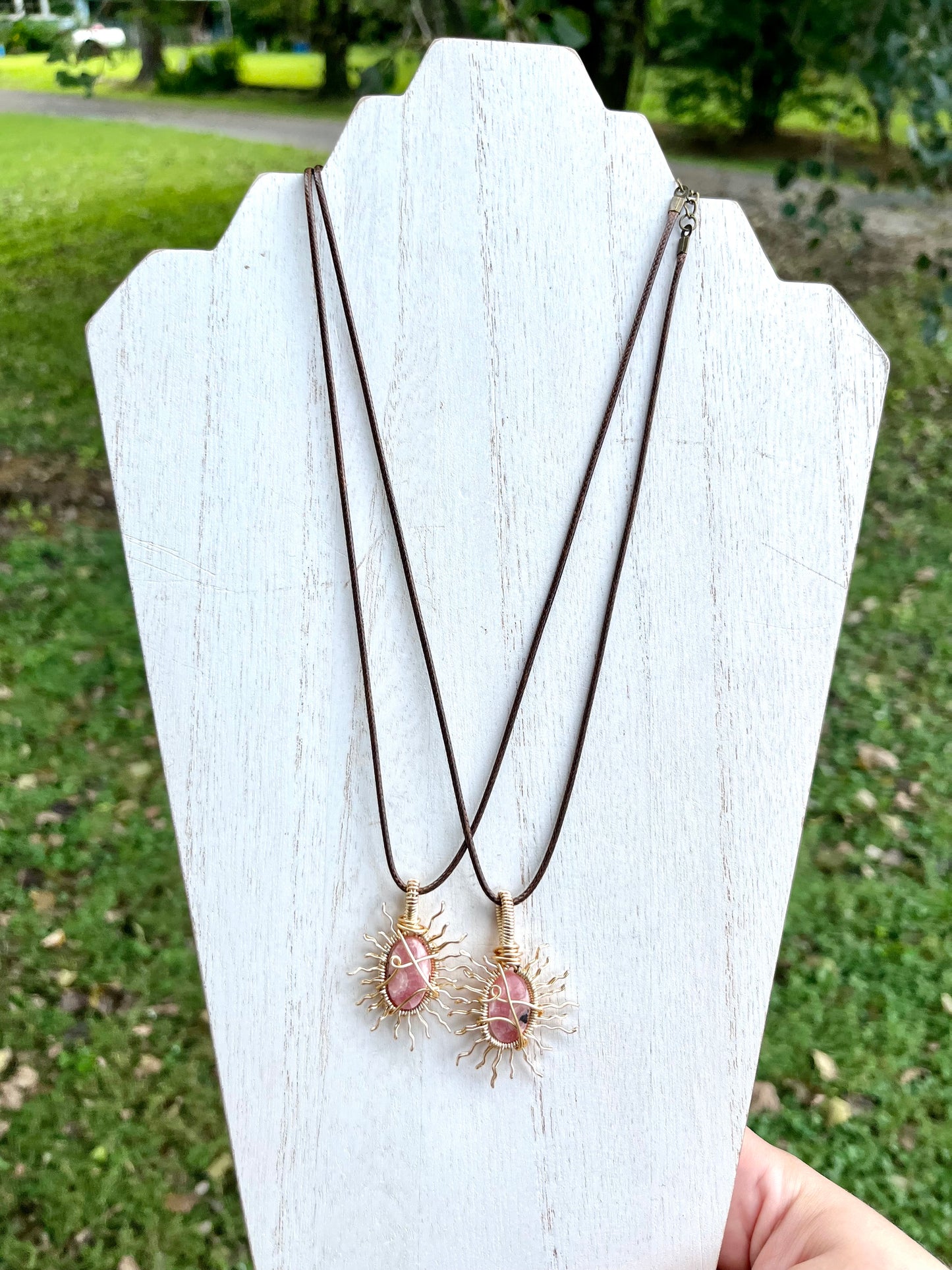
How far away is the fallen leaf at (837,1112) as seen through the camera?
5.59ft

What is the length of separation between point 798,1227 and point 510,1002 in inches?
21.0

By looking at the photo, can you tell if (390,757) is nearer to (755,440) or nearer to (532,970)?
(532,970)

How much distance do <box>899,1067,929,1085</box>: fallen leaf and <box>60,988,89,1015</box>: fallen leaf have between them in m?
1.51

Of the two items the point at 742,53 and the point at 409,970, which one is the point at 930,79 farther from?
the point at 742,53

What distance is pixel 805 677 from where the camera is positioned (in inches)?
32.0

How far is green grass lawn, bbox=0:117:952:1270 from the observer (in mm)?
1643

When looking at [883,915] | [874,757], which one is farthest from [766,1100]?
[874,757]

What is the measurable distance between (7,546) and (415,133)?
233cm

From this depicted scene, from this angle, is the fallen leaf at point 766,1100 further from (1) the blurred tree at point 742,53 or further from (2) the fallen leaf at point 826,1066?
(1) the blurred tree at point 742,53

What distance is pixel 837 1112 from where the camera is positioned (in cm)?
171

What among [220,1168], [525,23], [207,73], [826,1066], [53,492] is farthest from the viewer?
[53,492]

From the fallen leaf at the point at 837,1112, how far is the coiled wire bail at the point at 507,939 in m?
1.21

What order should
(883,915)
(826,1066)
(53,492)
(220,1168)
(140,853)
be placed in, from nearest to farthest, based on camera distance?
(220,1168)
(826,1066)
(883,915)
(140,853)
(53,492)

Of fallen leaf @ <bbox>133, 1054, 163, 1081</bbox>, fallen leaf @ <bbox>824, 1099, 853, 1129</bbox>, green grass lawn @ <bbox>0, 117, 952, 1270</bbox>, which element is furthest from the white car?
fallen leaf @ <bbox>824, 1099, 853, 1129</bbox>
